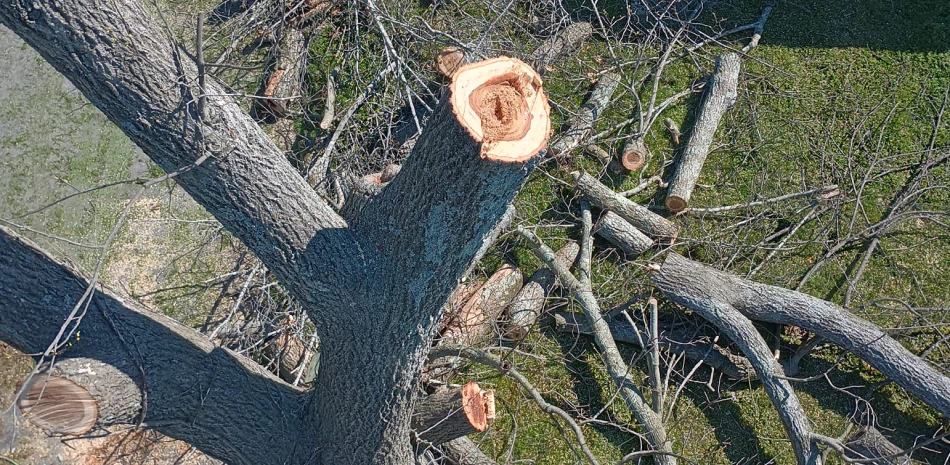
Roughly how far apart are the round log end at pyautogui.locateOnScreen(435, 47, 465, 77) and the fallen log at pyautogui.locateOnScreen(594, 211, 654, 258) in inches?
64.4

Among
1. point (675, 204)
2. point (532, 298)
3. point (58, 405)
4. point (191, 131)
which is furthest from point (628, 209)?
point (58, 405)

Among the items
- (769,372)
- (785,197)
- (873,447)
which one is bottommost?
(873,447)

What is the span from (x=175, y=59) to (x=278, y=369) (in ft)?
8.21

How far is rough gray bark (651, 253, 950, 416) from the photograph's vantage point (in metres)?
4.41

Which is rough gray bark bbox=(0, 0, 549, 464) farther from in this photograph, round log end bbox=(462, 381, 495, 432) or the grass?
the grass

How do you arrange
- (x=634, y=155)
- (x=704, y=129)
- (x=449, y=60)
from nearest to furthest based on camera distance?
(x=449, y=60) < (x=634, y=155) < (x=704, y=129)

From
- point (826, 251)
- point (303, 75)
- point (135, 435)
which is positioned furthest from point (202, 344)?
point (826, 251)

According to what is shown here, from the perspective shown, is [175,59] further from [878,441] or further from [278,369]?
[878,441]

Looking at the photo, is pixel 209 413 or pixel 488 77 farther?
pixel 209 413

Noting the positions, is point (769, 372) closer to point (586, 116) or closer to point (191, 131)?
point (586, 116)

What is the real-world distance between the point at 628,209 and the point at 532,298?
1.02 m

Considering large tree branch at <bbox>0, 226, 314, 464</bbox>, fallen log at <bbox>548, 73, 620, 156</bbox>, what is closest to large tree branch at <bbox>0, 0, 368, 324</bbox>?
large tree branch at <bbox>0, 226, 314, 464</bbox>

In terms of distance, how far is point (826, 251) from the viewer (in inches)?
202

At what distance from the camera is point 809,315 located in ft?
14.6
